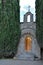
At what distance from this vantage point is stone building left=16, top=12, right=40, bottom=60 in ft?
51.2

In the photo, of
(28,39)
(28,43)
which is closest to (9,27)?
(28,39)

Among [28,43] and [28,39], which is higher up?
[28,39]

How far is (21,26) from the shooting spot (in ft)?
52.7

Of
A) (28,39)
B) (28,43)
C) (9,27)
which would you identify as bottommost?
(28,43)

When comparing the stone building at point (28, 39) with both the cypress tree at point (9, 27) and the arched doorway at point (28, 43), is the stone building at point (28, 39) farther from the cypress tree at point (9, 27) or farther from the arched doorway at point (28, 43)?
the cypress tree at point (9, 27)

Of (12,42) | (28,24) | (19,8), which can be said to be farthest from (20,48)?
(19,8)

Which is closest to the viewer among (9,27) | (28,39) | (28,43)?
(9,27)

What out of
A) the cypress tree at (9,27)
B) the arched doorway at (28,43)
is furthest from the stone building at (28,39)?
the cypress tree at (9,27)

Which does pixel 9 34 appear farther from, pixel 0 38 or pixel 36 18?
pixel 36 18

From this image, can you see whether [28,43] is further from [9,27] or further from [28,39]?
[9,27]

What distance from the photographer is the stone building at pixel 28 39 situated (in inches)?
614

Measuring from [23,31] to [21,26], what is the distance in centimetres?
41

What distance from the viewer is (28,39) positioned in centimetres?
1633

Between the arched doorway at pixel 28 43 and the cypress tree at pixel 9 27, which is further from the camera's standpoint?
the arched doorway at pixel 28 43
